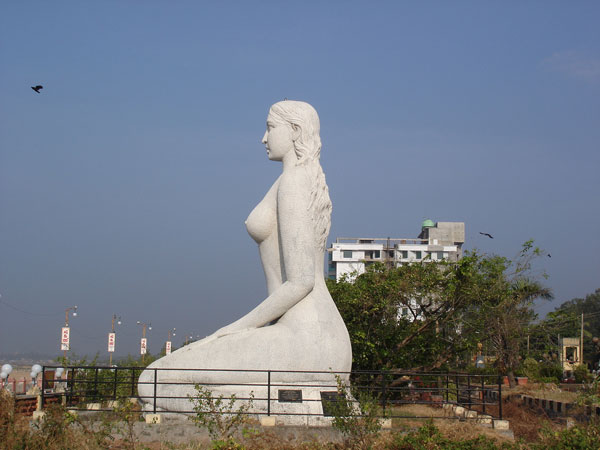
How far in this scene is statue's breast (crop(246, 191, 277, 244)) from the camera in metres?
10.0

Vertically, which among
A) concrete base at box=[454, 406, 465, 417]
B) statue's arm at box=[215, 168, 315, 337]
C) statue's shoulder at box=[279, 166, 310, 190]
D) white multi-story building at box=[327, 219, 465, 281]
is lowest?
concrete base at box=[454, 406, 465, 417]

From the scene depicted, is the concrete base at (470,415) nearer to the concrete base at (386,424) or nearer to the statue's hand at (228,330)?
the concrete base at (386,424)

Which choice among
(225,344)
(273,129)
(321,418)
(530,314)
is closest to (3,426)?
(225,344)

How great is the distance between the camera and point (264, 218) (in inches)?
396

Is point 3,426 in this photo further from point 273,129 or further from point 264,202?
point 273,129

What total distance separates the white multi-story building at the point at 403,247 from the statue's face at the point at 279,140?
2548 inches

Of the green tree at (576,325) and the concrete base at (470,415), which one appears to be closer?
the concrete base at (470,415)

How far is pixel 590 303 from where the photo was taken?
71.8m

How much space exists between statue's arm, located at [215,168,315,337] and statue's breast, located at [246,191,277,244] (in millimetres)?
272

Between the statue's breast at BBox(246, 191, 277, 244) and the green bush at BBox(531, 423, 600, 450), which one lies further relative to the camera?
the statue's breast at BBox(246, 191, 277, 244)

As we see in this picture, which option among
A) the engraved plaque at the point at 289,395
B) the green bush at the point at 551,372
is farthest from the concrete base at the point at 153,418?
the green bush at the point at 551,372

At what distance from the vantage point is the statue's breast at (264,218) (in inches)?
396

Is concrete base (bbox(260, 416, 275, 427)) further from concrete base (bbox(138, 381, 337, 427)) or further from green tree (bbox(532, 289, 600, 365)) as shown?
green tree (bbox(532, 289, 600, 365))

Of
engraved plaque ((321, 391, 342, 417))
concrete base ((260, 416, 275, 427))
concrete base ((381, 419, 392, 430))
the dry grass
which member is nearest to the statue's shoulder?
engraved plaque ((321, 391, 342, 417))
